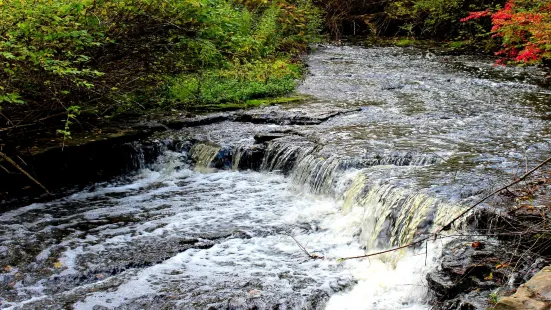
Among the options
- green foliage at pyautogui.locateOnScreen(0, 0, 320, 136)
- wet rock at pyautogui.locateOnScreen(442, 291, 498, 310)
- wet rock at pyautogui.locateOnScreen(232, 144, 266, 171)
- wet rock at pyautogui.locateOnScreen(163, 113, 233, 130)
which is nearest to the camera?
wet rock at pyautogui.locateOnScreen(442, 291, 498, 310)

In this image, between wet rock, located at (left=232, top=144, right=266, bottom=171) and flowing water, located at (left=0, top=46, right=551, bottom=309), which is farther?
wet rock, located at (left=232, top=144, right=266, bottom=171)

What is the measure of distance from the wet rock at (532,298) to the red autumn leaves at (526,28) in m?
9.52

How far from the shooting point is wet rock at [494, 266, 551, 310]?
3.20m

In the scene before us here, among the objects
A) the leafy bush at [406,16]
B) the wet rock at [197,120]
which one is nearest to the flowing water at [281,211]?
the wet rock at [197,120]

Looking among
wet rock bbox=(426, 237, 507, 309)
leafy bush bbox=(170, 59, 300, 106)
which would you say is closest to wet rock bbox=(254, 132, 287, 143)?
leafy bush bbox=(170, 59, 300, 106)

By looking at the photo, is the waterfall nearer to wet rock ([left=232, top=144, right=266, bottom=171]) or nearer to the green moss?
wet rock ([left=232, top=144, right=266, bottom=171])

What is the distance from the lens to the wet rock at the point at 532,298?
3.20m

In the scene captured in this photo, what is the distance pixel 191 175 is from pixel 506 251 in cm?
521

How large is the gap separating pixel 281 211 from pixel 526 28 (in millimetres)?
9271

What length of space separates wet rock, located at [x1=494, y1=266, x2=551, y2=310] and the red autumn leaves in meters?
9.52

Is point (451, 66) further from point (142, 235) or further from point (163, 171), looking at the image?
point (142, 235)

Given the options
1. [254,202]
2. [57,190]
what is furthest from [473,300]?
[57,190]

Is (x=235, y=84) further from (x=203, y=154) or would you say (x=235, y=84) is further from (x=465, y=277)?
(x=465, y=277)

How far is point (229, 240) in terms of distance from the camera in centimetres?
609
